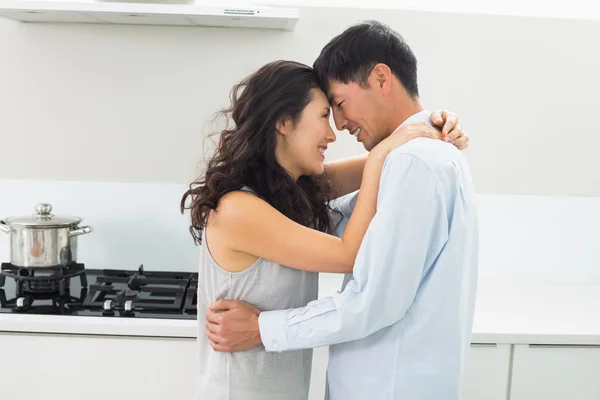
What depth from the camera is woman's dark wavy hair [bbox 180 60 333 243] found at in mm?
1476

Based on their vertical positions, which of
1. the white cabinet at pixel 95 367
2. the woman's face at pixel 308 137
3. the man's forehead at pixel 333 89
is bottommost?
the white cabinet at pixel 95 367

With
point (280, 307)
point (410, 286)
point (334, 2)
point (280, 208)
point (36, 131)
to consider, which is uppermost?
point (334, 2)

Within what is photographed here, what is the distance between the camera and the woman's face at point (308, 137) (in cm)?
151

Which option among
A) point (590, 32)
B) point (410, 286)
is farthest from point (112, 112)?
point (590, 32)

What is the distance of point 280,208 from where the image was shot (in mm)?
1532

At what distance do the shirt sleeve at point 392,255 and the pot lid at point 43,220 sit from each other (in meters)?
1.16

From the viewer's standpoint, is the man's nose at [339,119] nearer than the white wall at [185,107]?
Yes

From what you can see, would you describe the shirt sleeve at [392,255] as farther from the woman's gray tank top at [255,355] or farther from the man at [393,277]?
the woman's gray tank top at [255,355]

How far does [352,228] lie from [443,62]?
1.31m

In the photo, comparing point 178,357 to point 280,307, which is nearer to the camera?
point 280,307

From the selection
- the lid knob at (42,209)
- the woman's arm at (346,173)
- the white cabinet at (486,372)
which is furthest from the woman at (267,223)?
the lid knob at (42,209)

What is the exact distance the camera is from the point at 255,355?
150 centimetres

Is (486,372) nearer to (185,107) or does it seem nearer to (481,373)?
(481,373)

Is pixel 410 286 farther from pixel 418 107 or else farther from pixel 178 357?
pixel 178 357
